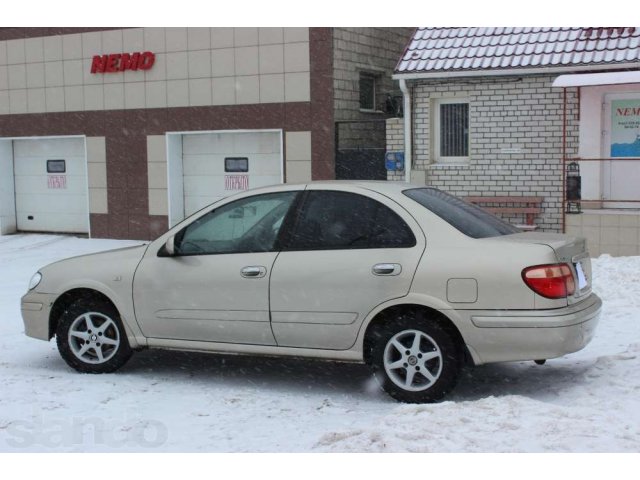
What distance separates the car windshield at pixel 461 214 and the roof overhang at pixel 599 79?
7324mm

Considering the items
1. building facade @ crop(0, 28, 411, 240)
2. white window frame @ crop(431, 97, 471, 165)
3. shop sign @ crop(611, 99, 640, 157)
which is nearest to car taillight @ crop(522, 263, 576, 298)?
shop sign @ crop(611, 99, 640, 157)

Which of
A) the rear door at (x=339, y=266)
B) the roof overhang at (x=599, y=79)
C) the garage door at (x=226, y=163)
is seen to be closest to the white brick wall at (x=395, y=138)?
the garage door at (x=226, y=163)

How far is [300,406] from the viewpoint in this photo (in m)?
6.84

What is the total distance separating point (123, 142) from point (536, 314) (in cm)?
1449

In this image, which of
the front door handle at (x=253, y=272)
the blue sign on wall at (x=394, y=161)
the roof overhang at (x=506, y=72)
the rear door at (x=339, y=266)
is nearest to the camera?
the rear door at (x=339, y=266)

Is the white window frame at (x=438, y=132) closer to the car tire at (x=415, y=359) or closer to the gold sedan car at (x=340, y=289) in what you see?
the gold sedan car at (x=340, y=289)

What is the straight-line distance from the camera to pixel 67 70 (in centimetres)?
2005

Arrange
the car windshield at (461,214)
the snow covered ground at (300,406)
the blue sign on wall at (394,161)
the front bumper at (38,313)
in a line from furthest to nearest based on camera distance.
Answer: the blue sign on wall at (394,161) → the front bumper at (38,313) → the car windshield at (461,214) → the snow covered ground at (300,406)

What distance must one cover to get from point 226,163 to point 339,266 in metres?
12.1

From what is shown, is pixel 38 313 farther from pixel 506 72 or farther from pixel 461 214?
pixel 506 72

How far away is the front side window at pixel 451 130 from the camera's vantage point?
16734 mm

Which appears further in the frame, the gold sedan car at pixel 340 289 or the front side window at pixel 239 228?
the front side window at pixel 239 228

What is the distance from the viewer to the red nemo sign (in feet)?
62.1

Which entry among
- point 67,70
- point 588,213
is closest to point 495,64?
point 588,213
